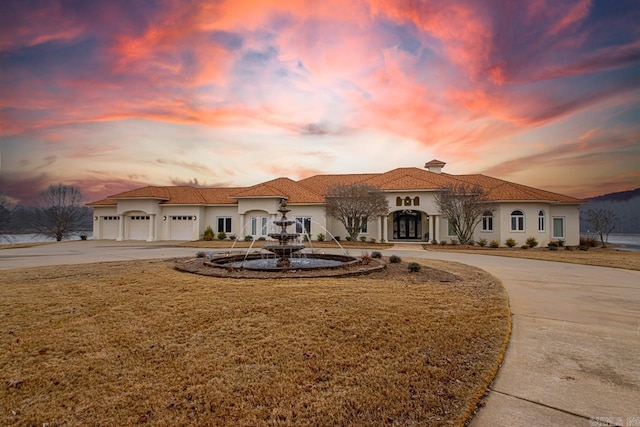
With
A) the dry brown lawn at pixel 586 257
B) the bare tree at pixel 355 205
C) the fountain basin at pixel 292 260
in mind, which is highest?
the bare tree at pixel 355 205

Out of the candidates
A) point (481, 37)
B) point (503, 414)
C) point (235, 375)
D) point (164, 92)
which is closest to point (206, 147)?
point (164, 92)

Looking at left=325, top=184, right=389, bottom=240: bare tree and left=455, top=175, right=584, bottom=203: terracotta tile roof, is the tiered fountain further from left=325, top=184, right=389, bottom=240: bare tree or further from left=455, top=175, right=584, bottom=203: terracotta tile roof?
left=455, top=175, right=584, bottom=203: terracotta tile roof

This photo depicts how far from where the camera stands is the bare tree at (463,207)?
26.2 metres

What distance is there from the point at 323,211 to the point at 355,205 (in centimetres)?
409

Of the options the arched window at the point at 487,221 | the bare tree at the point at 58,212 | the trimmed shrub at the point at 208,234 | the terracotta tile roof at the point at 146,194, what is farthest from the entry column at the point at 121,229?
the arched window at the point at 487,221

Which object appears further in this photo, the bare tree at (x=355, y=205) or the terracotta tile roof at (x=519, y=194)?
the bare tree at (x=355, y=205)

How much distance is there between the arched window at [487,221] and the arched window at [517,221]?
1604 mm

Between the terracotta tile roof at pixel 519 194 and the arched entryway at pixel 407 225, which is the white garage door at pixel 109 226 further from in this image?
the terracotta tile roof at pixel 519 194

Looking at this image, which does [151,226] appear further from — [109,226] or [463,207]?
[463,207]

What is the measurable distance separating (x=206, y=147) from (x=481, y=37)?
21.7 meters

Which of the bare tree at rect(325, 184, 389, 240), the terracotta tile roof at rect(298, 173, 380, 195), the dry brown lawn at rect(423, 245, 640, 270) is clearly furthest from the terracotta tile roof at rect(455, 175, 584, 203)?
the terracotta tile roof at rect(298, 173, 380, 195)

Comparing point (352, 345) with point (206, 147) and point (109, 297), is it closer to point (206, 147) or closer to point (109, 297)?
point (109, 297)

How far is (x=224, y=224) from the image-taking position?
→ 33438mm

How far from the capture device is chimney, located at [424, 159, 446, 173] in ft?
119
